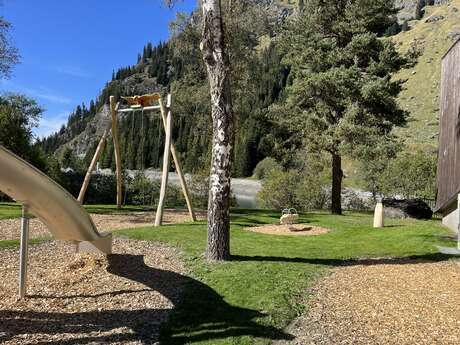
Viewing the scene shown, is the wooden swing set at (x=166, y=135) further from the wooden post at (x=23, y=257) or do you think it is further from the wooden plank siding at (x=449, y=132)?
the wooden plank siding at (x=449, y=132)

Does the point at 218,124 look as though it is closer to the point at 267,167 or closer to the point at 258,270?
the point at 258,270

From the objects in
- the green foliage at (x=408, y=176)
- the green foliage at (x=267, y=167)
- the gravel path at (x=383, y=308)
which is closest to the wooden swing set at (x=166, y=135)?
the gravel path at (x=383, y=308)

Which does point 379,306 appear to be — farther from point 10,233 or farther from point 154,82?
point 154,82

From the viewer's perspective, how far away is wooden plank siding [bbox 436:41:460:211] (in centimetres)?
1458

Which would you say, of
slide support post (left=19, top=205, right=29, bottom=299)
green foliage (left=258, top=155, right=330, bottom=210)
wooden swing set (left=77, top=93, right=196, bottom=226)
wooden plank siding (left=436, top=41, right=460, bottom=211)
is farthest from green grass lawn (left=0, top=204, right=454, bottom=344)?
green foliage (left=258, top=155, right=330, bottom=210)

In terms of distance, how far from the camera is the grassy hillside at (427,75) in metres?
98.8

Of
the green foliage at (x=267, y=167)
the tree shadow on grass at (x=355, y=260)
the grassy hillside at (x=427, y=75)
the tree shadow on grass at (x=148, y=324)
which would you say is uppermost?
the grassy hillside at (x=427, y=75)

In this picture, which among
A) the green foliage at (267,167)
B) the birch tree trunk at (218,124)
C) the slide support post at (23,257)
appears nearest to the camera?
the slide support post at (23,257)

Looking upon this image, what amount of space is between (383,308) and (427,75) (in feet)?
420

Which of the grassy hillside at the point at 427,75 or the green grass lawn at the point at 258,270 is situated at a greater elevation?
the grassy hillside at the point at 427,75

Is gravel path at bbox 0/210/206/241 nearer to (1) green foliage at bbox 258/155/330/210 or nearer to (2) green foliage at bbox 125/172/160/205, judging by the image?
(2) green foliage at bbox 125/172/160/205

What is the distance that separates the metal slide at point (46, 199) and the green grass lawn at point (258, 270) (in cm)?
198

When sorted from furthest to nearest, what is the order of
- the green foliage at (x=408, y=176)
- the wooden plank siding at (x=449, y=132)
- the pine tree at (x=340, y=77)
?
the green foliage at (x=408, y=176) < the pine tree at (x=340, y=77) < the wooden plank siding at (x=449, y=132)

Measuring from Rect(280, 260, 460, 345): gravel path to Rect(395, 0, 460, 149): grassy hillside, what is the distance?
224 feet
